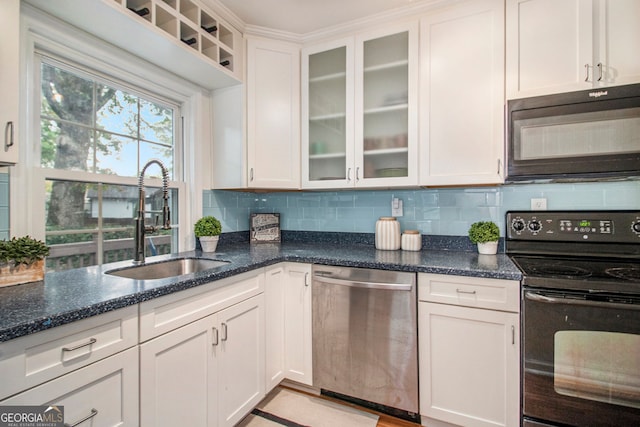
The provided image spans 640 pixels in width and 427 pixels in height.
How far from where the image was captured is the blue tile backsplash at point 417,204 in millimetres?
1791

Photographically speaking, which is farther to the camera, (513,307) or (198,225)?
(198,225)

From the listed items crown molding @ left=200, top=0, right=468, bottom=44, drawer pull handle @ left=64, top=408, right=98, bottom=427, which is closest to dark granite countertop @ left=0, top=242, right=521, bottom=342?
drawer pull handle @ left=64, top=408, right=98, bottom=427

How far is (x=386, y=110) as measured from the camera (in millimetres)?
2000

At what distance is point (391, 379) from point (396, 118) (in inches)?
61.5

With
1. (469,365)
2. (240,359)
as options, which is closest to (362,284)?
(469,365)

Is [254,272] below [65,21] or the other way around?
below

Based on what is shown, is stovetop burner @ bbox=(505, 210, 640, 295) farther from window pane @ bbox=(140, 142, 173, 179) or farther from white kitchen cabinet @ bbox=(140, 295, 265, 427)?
window pane @ bbox=(140, 142, 173, 179)

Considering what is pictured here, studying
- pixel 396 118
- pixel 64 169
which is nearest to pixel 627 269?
pixel 396 118

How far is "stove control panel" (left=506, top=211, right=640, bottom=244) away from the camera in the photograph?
1.68 meters

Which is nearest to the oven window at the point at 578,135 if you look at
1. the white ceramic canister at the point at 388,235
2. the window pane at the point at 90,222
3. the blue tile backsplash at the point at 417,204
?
the blue tile backsplash at the point at 417,204

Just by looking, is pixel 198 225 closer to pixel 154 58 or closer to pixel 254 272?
pixel 254 272

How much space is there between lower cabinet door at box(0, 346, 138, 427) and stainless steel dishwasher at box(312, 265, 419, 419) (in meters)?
1.00

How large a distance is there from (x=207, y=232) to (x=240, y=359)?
0.85m

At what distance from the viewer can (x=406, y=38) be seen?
1938 mm
